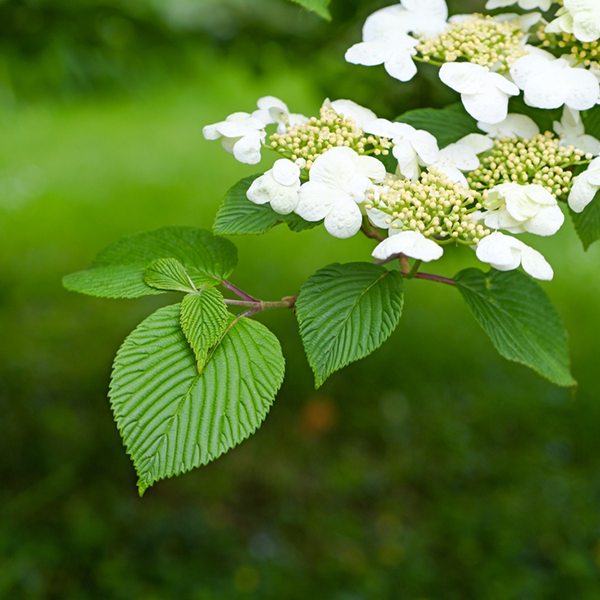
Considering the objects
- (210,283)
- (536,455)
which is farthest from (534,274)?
(536,455)

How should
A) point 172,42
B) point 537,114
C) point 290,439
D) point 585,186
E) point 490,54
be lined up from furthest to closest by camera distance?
point 290,439
point 172,42
point 537,114
point 490,54
point 585,186

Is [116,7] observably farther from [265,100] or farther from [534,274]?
[534,274]

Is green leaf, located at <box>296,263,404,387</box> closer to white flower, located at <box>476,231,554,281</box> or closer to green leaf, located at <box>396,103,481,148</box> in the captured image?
white flower, located at <box>476,231,554,281</box>

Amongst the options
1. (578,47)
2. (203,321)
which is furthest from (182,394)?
(578,47)

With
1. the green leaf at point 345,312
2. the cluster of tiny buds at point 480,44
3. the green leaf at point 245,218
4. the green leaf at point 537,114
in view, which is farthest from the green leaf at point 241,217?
the green leaf at point 537,114

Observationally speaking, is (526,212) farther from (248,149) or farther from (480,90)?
(248,149)

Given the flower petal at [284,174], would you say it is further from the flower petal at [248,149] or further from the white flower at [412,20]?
the white flower at [412,20]
